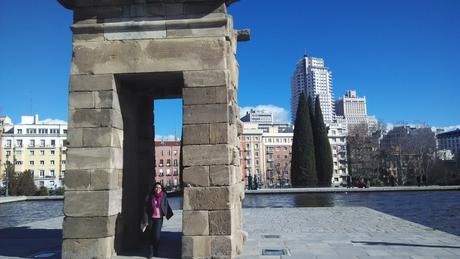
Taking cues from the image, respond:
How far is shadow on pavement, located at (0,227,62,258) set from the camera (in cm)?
989

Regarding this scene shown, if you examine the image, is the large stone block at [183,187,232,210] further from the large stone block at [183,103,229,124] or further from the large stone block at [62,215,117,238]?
the large stone block at [62,215,117,238]

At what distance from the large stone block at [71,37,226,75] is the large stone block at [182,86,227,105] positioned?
0.43m

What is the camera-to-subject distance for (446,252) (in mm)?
9406

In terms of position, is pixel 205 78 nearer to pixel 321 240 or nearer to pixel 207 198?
pixel 207 198

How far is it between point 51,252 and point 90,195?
236cm

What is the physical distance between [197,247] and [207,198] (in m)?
0.95

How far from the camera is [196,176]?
8656mm

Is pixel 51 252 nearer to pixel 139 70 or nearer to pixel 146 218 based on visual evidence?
pixel 146 218

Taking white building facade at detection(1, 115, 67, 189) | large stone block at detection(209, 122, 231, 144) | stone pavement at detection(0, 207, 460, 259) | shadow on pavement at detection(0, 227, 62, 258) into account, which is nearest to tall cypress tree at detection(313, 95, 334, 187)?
stone pavement at detection(0, 207, 460, 259)

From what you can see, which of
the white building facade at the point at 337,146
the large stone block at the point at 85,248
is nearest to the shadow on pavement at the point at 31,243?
the large stone block at the point at 85,248

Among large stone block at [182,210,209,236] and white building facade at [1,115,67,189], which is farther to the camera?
white building facade at [1,115,67,189]

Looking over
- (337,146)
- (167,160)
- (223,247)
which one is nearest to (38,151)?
(167,160)

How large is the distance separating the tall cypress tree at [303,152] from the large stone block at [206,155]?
54.6 metres

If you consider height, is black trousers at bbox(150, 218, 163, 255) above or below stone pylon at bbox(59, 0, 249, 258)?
below
